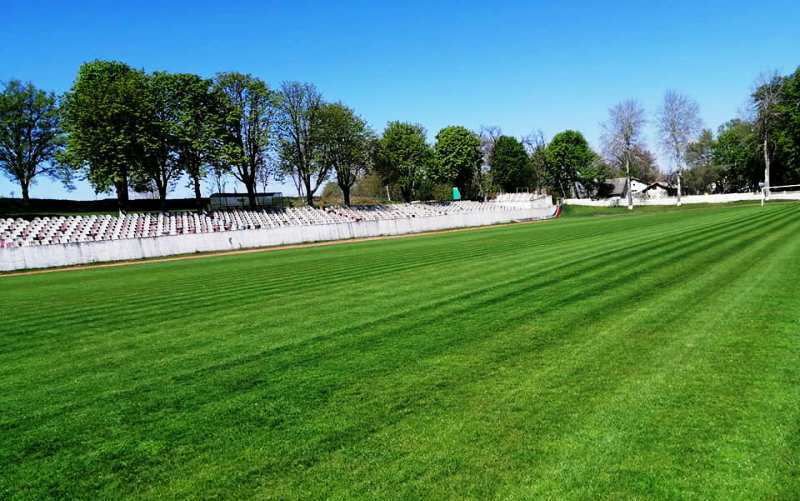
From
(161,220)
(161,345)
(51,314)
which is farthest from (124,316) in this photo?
(161,220)

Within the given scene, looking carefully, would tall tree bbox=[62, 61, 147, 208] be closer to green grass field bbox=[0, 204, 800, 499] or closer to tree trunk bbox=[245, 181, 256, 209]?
tree trunk bbox=[245, 181, 256, 209]

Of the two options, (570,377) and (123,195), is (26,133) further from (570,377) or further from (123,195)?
(570,377)

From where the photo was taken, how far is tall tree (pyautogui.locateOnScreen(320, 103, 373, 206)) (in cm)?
5850

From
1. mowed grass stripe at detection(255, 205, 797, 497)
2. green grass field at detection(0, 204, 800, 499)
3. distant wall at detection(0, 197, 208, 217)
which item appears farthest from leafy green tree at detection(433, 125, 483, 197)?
mowed grass stripe at detection(255, 205, 797, 497)

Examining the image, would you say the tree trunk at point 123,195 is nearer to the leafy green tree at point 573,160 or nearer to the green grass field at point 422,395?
the green grass field at point 422,395

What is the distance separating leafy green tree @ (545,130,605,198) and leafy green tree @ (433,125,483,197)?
17550 mm

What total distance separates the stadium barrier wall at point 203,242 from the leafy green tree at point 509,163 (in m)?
39.0

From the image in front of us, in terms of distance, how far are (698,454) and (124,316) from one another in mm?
10449

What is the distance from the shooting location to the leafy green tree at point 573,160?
292ft

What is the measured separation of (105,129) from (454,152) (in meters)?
53.0

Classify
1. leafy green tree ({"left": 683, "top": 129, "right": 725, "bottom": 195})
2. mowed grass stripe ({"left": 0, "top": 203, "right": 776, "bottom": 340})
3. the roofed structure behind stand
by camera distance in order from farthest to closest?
leafy green tree ({"left": 683, "top": 129, "right": 725, "bottom": 195}), the roofed structure behind stand, mowed grass stripe ({"left": 0, "top": 203, "right": 776, "bottom": 340})

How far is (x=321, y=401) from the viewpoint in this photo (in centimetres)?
522

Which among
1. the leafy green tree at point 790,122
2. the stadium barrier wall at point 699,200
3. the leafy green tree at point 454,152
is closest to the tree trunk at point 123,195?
the leafy green tree at point 454,152

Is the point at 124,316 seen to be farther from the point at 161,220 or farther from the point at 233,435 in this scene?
the point at 161,220
